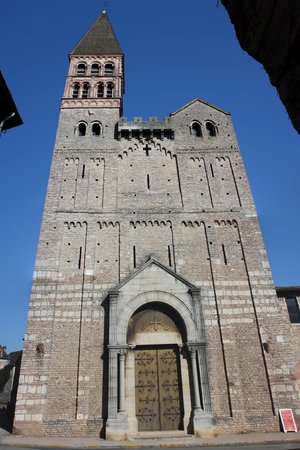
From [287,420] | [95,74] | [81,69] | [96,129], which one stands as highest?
[81,69]

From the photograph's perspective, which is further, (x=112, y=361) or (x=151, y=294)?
(x=151, y=294)

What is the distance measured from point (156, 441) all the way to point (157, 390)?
80.4 inches

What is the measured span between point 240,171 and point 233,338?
927 cm

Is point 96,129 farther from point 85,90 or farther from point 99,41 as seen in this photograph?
point 99,41

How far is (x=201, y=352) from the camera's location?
1327 cm

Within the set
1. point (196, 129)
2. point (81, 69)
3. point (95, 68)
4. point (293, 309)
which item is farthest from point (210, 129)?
point (293, 309)

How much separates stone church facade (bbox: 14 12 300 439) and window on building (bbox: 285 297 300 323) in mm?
1051

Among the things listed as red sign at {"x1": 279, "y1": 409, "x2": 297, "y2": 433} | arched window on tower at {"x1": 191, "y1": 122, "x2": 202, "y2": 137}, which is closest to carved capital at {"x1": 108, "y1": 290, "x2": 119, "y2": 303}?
red sign at {"x1": 279, "y1": 409, "x2": 297, "y2": 433}

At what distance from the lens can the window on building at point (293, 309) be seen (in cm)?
1641

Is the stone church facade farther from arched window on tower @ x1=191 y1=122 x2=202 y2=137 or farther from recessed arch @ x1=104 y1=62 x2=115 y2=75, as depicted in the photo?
recessed arch @ x1=104 y1=62 x2=115 y2=75

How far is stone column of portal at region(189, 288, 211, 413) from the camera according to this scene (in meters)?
12.5

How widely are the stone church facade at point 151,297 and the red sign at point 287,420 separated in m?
0.28

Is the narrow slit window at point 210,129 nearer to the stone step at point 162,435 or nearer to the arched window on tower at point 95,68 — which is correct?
the arched window on tower at point 95,68

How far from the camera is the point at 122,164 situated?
61.8ft
